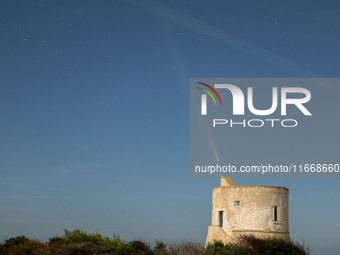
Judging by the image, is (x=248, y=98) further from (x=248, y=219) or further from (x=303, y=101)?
(x=248, y=219)

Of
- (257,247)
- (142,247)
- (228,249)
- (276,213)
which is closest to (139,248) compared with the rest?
(142,247)

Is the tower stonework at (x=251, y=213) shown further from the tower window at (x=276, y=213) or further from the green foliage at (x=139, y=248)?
the green foliage at (x=139, y=248)

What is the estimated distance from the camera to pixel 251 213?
2505 centimetres

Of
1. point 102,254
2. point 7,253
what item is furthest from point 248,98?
point 7,253

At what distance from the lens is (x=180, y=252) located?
22.6 metres

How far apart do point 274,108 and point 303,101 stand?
1.65m

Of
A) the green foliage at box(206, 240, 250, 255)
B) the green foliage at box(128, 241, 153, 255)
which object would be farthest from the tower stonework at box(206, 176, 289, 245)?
the green foliage at box(128, 241, 153, 255)

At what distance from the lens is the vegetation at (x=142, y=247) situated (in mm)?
21938

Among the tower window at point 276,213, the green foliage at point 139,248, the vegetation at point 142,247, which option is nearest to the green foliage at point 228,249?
the vegetation at point 142,247

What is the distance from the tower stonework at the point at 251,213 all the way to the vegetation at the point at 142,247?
66cm

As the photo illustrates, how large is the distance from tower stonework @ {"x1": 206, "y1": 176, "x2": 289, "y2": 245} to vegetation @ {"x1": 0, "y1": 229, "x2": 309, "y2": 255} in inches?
25.8

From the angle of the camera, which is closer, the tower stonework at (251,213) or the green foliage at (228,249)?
the green foliage at (228,249)

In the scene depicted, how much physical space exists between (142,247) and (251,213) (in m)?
6.54

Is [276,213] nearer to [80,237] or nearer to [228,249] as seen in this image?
[228,249]
